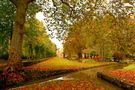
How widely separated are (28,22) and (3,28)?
439 centimetres

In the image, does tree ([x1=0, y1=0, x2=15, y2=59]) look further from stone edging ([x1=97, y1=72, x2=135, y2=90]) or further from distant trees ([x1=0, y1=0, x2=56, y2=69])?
stone edging ([x1=97, y1=72, x2=135, y2=90])

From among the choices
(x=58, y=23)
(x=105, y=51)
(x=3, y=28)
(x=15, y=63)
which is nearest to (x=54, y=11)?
(x=58, y=23)

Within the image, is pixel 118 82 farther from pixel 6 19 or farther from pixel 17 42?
pixel 6 19

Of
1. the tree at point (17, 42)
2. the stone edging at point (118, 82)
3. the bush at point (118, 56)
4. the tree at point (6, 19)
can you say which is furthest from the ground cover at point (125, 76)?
the bush at point (118, 56)

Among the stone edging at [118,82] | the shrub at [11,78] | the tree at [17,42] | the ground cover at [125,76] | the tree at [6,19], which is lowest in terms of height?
the stone edging at [118,82]

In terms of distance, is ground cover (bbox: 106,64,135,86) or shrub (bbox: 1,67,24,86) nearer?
ground cover (bbox: 106,64,135,86)

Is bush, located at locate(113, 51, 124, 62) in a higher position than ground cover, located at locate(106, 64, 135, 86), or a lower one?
higher

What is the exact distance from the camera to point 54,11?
28.3m

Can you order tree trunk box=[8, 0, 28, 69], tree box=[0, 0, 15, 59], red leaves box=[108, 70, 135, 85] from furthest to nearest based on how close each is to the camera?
tree box=[0, 0, 15, 59] → tree trunk box=[8, 0, 28, 69] → red leaves box=[108, 70, 135, 85]

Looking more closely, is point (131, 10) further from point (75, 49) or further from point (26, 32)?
point (75, 49)

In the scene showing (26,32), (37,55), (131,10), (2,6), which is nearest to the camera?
(131,10)

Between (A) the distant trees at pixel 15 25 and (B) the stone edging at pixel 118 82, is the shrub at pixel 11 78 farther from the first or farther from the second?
(B) the stone edging at pixel 118 82

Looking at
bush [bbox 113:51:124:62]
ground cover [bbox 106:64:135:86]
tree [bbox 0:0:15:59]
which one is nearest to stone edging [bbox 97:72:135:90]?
ground cover [bbox 106:64:135:86]

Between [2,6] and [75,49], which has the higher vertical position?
[2,6]
